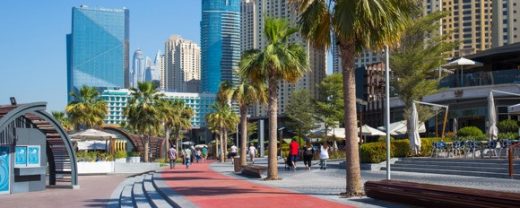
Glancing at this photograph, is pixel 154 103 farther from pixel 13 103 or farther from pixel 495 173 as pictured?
pixel 495 173

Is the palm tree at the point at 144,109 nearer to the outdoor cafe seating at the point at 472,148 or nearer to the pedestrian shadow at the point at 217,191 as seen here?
the outdoor cafe seating at the point at 472,148

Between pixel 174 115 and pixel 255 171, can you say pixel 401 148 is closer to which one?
pixel 255 171

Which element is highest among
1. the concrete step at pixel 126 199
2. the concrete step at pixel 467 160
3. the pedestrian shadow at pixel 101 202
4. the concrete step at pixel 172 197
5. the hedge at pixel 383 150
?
the hedge at pixel 383 150

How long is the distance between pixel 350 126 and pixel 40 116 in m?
13.0

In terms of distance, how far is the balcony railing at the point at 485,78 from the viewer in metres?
43.0

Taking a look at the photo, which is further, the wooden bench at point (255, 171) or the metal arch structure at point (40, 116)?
the wooden bench at point (255, 171)

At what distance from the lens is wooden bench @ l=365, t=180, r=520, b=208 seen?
10.5 metres

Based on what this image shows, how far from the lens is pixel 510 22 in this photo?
7650 cm

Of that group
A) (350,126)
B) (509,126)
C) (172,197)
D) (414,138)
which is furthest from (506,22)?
(172,197)

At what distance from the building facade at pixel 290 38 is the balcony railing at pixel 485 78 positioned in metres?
9.82

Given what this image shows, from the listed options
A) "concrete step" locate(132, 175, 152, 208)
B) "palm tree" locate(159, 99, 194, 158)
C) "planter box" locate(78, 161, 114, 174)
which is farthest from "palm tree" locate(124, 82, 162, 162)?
"concrete step" locate(132, 175, 152, 208)

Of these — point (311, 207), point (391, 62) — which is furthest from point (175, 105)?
point (311, 207)

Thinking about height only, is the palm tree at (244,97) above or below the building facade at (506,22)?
below

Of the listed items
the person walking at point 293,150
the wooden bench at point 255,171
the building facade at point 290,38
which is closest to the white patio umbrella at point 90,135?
the building facade at point 290,38
